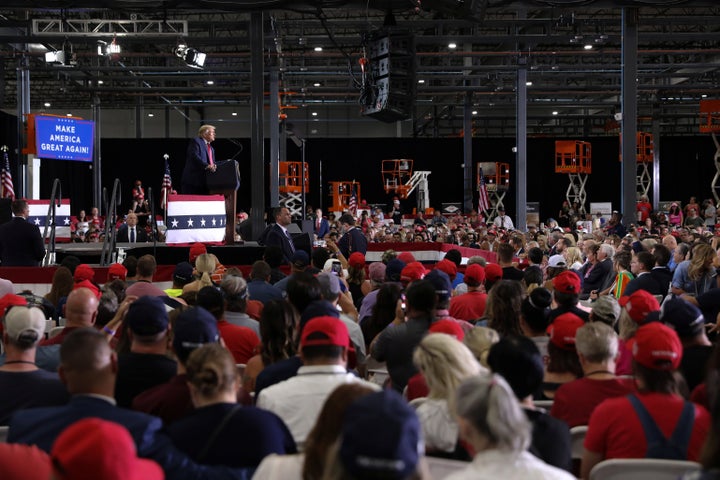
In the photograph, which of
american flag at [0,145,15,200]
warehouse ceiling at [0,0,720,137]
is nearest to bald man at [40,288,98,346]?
warehouse ceiling at [0,0,720,137]

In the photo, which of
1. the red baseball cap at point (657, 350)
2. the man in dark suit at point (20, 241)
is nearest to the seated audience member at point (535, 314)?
the red baseball cap at point (657, 350)

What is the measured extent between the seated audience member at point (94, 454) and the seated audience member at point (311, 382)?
168cm

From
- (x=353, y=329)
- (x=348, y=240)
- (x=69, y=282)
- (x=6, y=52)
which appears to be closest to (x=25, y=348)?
(x=353, y=329)

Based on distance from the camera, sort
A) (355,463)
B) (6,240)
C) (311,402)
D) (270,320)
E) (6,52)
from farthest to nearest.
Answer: (6,52) < (6,240) < (270,320) < (311,402) < (355,463)

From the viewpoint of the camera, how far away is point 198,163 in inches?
498

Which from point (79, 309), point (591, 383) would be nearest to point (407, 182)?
point (79, 309)

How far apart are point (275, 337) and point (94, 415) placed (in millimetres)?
1731

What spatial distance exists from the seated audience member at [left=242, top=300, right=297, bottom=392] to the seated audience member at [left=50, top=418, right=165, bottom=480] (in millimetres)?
2726

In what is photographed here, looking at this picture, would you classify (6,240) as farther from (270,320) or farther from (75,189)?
(75,189)

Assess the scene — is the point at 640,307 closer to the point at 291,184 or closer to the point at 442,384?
the point at 442,384

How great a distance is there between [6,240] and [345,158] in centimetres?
3193

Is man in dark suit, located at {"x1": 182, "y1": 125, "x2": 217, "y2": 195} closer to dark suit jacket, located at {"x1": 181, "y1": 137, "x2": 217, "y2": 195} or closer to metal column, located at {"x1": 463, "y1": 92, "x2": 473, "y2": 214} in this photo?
dark suit jacket, located at {"x1": 181, "y1": 137, "x2": 217, "y2": 195}

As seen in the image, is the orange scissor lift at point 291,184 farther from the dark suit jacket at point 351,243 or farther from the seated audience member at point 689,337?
the seated audience member at point 689,337

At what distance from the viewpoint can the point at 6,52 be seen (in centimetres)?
2497
